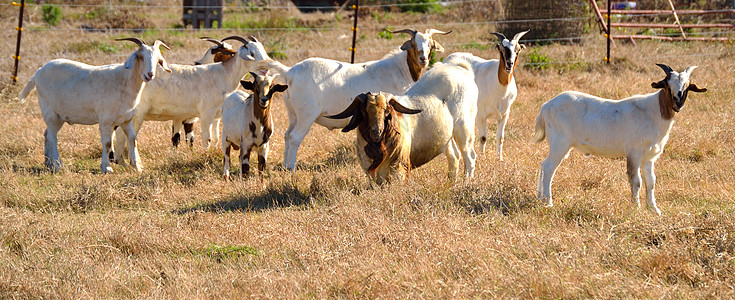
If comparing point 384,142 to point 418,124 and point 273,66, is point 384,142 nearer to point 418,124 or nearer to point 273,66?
point 418,124

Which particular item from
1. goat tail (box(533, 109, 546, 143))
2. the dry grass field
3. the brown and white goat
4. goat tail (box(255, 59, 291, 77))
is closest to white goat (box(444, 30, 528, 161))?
the dry grass field

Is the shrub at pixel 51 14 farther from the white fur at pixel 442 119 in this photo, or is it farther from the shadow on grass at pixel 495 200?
the shadow on grass at pixel 495 200

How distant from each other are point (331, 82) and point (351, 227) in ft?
11.9

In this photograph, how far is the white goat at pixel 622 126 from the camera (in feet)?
22.9

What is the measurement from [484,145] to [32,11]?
65.3ft

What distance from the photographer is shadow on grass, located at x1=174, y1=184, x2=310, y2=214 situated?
7422 millimetres

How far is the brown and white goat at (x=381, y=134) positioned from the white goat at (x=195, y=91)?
136 inches

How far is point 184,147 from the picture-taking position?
1037 centimetres

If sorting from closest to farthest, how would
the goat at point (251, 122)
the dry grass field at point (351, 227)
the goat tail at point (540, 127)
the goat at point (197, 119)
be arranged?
the dry grass field at point (351, 227)
the goat tail at point (540, 127)
the goat at point (251, 122)
the goat at point (197, 119)

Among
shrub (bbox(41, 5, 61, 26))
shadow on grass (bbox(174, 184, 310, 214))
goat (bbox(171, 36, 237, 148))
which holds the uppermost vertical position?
shrub (bbox(41, 5, 61, 26))

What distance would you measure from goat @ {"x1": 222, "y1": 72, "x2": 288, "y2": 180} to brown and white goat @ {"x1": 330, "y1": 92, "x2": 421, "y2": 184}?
4.70 ft

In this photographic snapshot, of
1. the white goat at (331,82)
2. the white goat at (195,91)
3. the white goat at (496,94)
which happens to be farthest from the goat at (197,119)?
the white goat at (496,94)

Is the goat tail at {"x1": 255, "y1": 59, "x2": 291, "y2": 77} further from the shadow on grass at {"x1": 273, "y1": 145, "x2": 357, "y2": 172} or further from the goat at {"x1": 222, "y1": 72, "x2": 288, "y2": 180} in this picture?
the shadow on grass at {"x1": 273, "y1": 145, "x2": 357, "y2": 172}

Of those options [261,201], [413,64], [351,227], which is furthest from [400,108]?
[413,64]
